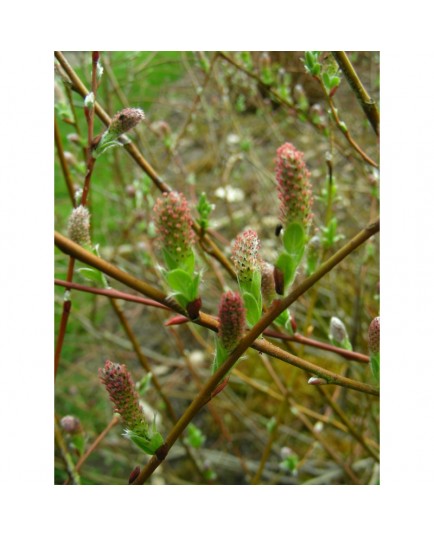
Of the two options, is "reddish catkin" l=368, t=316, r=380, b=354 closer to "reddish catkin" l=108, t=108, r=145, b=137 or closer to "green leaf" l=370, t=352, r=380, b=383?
"green leaf" l=370, t=352, r=380, b=383

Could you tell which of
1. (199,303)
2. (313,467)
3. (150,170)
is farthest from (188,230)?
(313,467)

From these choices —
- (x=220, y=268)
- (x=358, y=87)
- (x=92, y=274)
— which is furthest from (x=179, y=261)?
(x=220, y=268)

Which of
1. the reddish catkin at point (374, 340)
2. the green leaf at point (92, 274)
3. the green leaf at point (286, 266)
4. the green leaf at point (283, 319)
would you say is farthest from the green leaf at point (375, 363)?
the green leaf at point (92, 274)

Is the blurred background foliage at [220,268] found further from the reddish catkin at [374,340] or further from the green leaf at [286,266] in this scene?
the green leaf at [286,266]

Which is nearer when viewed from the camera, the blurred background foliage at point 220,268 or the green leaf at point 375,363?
the green leaf at point 375,363

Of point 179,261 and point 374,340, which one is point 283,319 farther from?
point 179,261

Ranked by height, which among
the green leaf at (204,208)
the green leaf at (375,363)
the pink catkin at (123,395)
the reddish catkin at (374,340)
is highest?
the green leaf at (204,208)
